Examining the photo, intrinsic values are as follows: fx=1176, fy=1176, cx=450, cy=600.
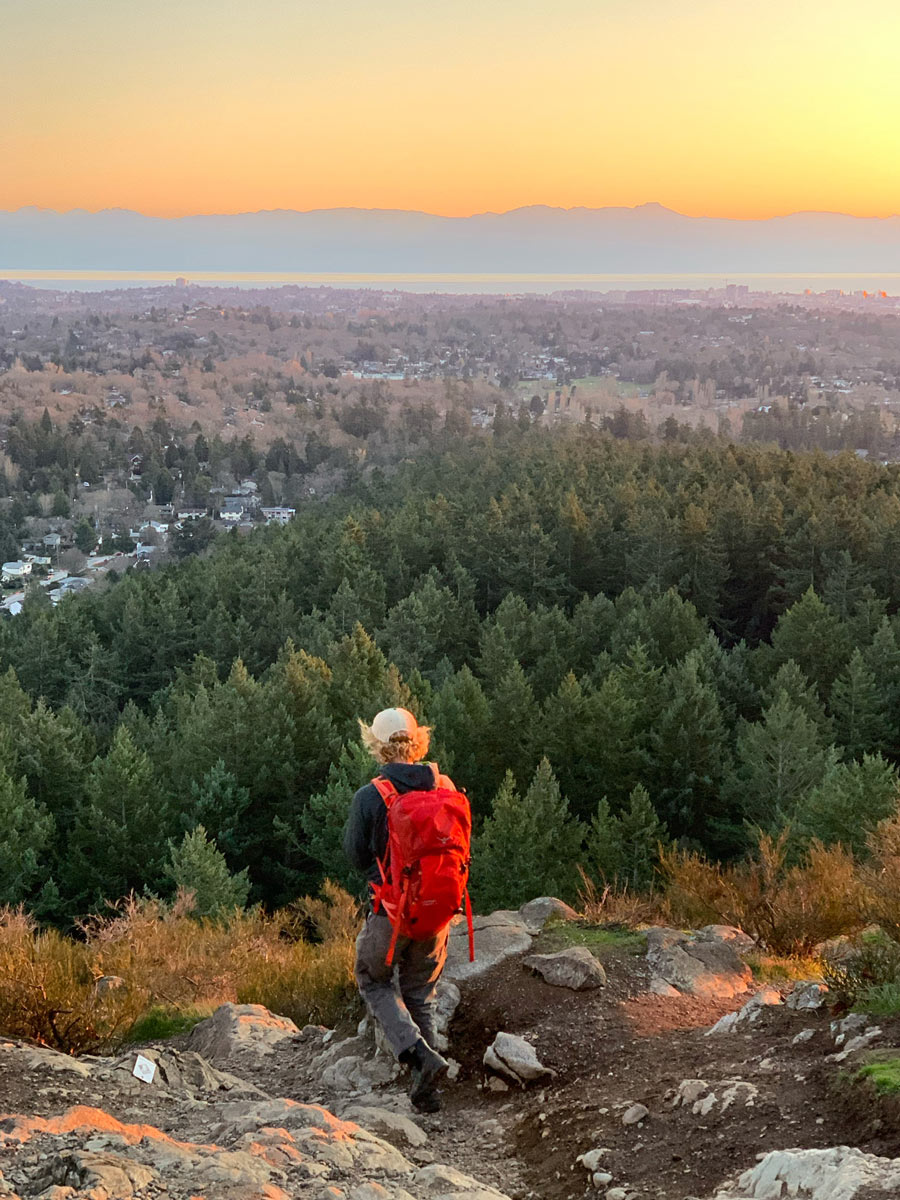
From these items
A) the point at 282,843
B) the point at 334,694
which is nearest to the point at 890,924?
the point at 282,843

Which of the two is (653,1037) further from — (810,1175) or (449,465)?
(449,465)

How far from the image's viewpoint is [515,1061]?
6211 millimetres

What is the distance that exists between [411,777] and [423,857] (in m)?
0.40

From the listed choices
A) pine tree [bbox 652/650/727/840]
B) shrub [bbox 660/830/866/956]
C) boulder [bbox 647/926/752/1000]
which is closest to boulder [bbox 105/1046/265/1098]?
boulder [bbox 647/926/752/1000]

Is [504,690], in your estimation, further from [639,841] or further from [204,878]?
[204,878]

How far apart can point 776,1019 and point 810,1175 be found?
1.99 m

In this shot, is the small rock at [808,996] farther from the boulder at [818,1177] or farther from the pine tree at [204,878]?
the pine tree at [204,878]

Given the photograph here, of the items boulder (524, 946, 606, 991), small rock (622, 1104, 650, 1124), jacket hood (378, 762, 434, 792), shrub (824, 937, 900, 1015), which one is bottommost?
boulder (524, 946, 606, 991)

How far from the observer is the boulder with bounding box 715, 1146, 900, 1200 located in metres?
4.04

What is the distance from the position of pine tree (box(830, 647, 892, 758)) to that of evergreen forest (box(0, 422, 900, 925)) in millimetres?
74

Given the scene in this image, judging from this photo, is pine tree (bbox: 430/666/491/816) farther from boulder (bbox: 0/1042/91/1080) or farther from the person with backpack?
boulder (bbox: 0/1042/91/1080)

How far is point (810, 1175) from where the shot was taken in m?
4.23

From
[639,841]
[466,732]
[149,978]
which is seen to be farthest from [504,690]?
[149,978]

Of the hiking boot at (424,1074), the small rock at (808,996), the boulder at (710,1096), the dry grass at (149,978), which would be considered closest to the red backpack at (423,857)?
the hiking boot at (424,1074)
